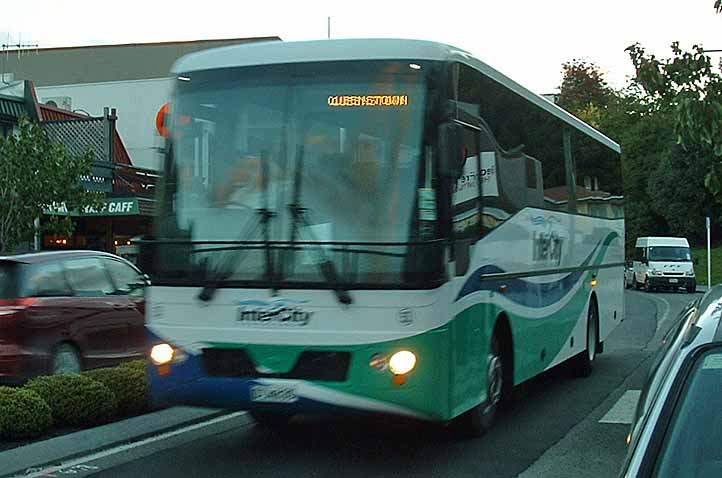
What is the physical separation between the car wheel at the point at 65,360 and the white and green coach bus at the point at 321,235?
3.60 m

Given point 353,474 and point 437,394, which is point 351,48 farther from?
point 353,474

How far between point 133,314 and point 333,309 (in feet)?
19.4

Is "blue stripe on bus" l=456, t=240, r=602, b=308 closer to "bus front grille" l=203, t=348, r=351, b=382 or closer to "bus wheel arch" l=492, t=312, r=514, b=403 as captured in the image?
"bus wheel arch" l=492, t=312, r=514, b=403

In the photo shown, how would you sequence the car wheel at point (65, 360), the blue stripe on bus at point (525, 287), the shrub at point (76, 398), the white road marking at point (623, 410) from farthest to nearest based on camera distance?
the car wheel at point (65, 360), the white road marking at point (623, 410), the shrub at point (76, 398), the blue stripe on bus at point (525, 287)

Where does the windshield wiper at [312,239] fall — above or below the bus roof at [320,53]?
below

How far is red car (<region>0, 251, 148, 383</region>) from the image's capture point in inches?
442

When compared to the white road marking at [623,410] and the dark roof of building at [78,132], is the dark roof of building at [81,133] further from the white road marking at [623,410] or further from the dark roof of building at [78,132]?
the white road marking at [623,410]

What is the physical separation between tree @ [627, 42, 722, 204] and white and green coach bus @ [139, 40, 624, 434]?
3513mm

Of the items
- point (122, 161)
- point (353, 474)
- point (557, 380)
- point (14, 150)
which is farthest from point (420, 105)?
point (122, 161)

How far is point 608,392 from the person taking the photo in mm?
12820

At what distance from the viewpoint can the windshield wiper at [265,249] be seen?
8086mm

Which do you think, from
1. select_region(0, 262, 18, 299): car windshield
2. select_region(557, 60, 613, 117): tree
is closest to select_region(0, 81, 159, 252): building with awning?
select_region(0, 262, 18, 299): car windshield

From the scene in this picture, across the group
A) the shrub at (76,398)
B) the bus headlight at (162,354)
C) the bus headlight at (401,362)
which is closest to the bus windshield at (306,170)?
the bus headlight at (401,362)

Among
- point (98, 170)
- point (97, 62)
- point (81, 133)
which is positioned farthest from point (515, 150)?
point (97, 62)
